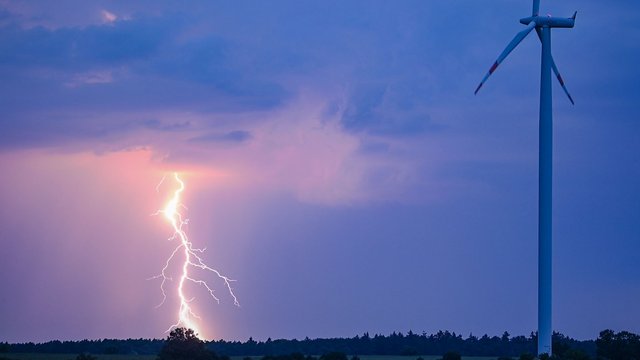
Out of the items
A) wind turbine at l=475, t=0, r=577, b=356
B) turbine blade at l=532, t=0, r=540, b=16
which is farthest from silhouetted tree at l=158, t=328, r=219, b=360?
turbine blade at l=532, t=0, r=540, b=16

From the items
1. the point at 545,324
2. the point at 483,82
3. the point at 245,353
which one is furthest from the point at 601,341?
the point at 245,353

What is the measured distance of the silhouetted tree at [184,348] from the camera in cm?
11238

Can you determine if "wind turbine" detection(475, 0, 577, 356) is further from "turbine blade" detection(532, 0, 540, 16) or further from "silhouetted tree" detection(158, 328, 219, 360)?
"silhouetted tree" detection(158, 328, 219, 360)

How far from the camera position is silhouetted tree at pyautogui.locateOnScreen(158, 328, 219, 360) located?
112 meters

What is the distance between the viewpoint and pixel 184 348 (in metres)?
113

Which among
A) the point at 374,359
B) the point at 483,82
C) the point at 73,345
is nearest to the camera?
the point at 483,82

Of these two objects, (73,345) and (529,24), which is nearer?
(529,24)

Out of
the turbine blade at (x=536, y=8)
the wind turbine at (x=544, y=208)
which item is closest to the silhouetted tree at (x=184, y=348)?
the wind turbine at (x=544, y=208)

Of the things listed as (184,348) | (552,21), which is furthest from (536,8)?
(184,348)

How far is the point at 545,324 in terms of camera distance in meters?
102

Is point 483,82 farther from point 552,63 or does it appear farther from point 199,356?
point 199,356

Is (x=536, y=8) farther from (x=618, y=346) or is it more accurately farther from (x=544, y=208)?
(x=618, y=346)

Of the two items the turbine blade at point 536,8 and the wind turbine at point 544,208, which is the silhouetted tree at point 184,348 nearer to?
the wind turbine at point 544,208

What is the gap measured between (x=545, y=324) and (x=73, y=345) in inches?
4147
